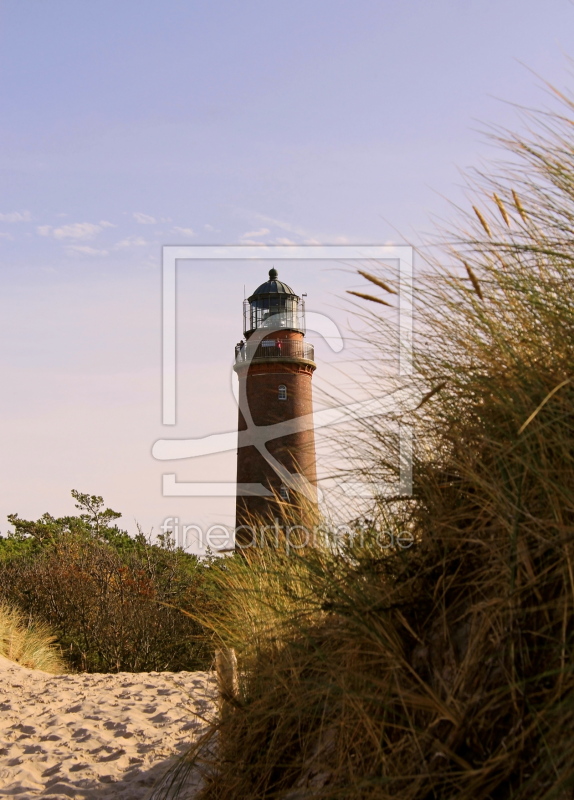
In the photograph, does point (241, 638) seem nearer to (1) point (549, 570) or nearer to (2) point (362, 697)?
(2) point (362, 697)

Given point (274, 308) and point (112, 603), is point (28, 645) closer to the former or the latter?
point (112, 603)

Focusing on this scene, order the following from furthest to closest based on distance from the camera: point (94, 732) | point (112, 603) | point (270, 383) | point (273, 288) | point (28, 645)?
point (273, 288) < point (270, 383) < point (112, 603) < point (28, 645) < point (94, 732)

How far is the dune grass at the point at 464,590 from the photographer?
6.47 ft

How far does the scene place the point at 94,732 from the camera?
5.78m

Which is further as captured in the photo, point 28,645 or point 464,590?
point 28,645

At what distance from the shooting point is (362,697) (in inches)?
90.9

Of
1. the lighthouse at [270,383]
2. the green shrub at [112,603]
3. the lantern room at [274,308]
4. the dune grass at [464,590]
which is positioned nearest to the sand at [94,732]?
the dune grass at [464,590]

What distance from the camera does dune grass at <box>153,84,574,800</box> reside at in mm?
1971

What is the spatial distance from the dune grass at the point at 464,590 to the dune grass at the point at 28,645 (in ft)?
24.1

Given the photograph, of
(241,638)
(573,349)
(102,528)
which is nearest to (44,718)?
(241,638)

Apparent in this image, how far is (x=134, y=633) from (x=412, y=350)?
9.60m

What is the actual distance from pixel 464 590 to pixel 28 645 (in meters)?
9.05

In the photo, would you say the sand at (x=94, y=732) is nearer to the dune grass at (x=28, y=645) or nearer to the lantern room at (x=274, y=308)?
the dune grass at (x=28, y=645)

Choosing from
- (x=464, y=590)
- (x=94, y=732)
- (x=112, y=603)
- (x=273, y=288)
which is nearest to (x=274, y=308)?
(x=273, y=288)
